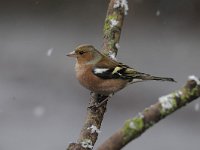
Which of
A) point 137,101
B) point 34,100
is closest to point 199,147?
point 137,101

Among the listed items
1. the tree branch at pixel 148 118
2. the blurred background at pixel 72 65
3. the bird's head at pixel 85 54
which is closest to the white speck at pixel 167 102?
the tree branch at pixel 148 118

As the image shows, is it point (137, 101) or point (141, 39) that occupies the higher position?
point (141, 39)

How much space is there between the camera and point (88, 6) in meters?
6.77

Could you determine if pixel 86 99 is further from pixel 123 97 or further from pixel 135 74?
pixel 135 74

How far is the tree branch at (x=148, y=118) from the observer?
163 centimetres

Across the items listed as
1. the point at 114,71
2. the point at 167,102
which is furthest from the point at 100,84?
the point at 167,102

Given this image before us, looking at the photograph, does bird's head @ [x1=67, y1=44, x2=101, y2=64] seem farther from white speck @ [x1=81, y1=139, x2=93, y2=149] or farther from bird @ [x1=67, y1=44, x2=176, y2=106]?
white speck @ [x1=81, y1=139, x2=93, y2=149]

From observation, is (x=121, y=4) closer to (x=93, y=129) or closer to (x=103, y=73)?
(x=103, y=73)

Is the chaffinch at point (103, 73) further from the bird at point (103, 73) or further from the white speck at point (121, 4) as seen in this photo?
the white speck at point (121, 4)

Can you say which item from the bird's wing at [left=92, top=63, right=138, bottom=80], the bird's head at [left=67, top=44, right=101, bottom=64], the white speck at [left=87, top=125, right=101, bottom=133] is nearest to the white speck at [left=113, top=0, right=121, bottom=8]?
the bird's head at [left=67, top=44, right=101, bottom=64]

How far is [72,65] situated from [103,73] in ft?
8.95

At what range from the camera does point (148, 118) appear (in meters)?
1.65

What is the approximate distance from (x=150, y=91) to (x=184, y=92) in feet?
13.6

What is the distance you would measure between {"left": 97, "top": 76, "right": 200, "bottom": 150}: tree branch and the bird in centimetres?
164
